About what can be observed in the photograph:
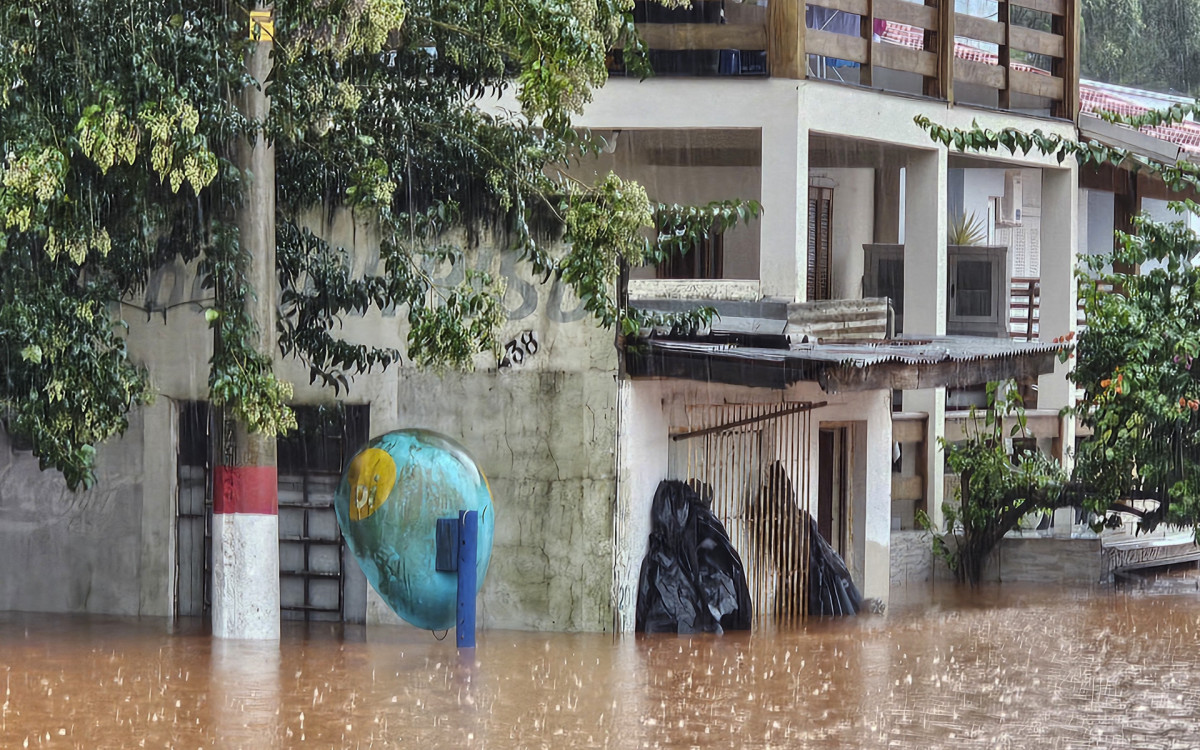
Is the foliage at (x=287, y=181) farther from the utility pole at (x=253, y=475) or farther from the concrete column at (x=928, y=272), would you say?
the concrete column at (x=928, y=272)

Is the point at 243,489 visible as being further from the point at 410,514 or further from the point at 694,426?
the point at 694,426

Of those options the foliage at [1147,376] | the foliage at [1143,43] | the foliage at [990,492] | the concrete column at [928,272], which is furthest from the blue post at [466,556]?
the foliage at [1143,43]

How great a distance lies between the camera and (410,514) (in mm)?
11711

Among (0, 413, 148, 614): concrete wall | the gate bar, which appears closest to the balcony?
the gate bar

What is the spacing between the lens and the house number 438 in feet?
42.9

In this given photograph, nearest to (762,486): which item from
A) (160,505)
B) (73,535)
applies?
(160,505)

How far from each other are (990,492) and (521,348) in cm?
707

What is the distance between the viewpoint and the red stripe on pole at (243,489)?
11.9 m

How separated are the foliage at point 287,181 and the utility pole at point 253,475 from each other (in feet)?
0.46

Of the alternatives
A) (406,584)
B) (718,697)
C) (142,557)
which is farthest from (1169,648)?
(142,557)

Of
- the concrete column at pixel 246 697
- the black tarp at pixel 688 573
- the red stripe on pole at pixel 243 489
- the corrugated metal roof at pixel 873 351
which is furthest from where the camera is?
the black tarp at pixel 688 573

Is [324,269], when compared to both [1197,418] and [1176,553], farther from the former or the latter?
[1176,553]

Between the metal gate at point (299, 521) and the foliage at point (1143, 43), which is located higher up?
the foliage at point (1143, 43)

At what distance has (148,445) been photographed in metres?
13.7
